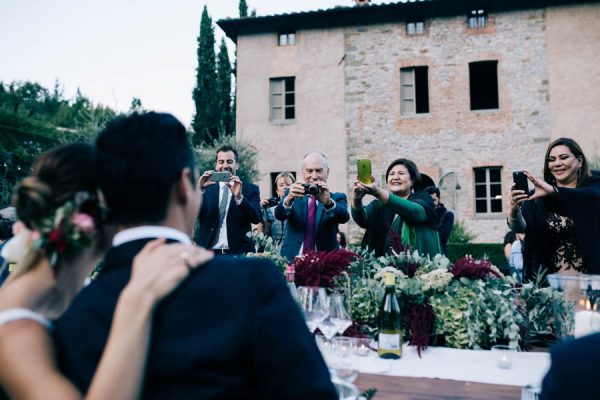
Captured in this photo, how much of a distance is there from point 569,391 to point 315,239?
403cm

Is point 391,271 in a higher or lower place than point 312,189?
lower

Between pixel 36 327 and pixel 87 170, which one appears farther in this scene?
pixel 87 170

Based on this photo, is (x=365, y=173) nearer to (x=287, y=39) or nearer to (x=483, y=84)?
(x=483, y=84)

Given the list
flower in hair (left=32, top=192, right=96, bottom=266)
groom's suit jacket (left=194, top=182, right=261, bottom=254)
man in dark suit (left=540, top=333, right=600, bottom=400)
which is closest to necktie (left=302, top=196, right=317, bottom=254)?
groom's suit jacket (left=194, top=182, right=261, bottom=254)

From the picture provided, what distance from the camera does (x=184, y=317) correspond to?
113 centimetres

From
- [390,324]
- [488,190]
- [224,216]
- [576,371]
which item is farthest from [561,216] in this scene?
[488,190]

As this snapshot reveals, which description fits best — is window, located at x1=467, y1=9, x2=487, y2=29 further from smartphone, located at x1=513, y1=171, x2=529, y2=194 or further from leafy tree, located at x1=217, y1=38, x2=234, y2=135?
leafy tree, located at x1=217, y1=38, x2=234, y2=135

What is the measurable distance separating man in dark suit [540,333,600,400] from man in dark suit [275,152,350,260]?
3.73 metres

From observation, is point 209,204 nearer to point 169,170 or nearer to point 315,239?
point 315,239

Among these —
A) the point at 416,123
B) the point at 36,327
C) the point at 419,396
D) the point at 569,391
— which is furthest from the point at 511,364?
the point at 416,123

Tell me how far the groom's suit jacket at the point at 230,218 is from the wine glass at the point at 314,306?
3050mm

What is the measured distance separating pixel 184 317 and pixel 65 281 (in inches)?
20.8

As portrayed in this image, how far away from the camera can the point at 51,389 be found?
1.10 metres

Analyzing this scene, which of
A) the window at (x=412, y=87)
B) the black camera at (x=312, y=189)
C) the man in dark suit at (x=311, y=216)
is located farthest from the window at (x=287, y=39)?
the black camera at (x=312, y=189)
